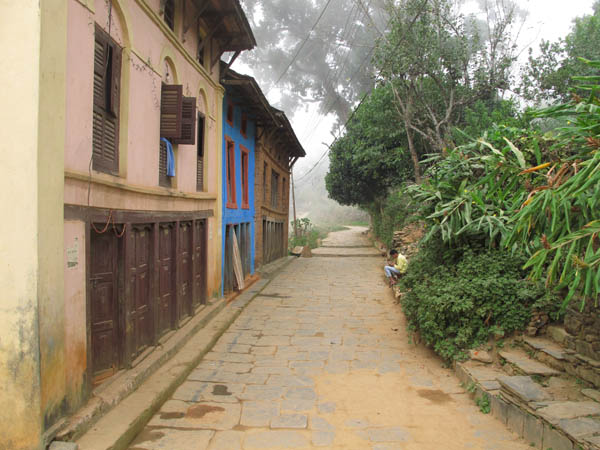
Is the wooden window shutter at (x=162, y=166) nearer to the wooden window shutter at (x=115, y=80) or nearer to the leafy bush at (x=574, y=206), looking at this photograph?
the wooden window shutter at (x=115, y=80)

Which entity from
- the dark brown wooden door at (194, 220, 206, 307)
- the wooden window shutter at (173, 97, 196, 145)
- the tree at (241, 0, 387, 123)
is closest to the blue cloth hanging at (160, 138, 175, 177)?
the wooden window shutter at (173, 97, 196, 145)

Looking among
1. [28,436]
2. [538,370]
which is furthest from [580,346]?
[28,436]

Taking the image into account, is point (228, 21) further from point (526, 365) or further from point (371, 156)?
point (371, 156)

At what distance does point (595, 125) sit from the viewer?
10.4 feet

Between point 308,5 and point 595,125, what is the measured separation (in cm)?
4223

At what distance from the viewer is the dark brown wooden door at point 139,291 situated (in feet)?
19.1

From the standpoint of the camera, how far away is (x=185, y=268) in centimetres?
812

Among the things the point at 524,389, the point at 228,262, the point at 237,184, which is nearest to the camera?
the point at 524,389

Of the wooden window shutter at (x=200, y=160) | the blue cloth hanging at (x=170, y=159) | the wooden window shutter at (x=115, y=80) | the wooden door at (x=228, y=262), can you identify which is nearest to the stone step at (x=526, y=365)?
the blue cloth hanging at (x=170, y=159)

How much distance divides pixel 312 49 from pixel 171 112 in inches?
1409

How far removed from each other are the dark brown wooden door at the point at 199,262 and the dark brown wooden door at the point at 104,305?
10.4ft

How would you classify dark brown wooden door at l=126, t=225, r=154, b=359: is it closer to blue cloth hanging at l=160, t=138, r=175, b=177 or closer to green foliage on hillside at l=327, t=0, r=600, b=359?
blue cloth hanging at l=160, t=138, r=175, b=177

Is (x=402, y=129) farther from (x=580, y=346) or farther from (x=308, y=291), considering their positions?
(x=580, y=346)

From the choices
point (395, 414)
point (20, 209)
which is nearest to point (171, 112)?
point (20, 209)
